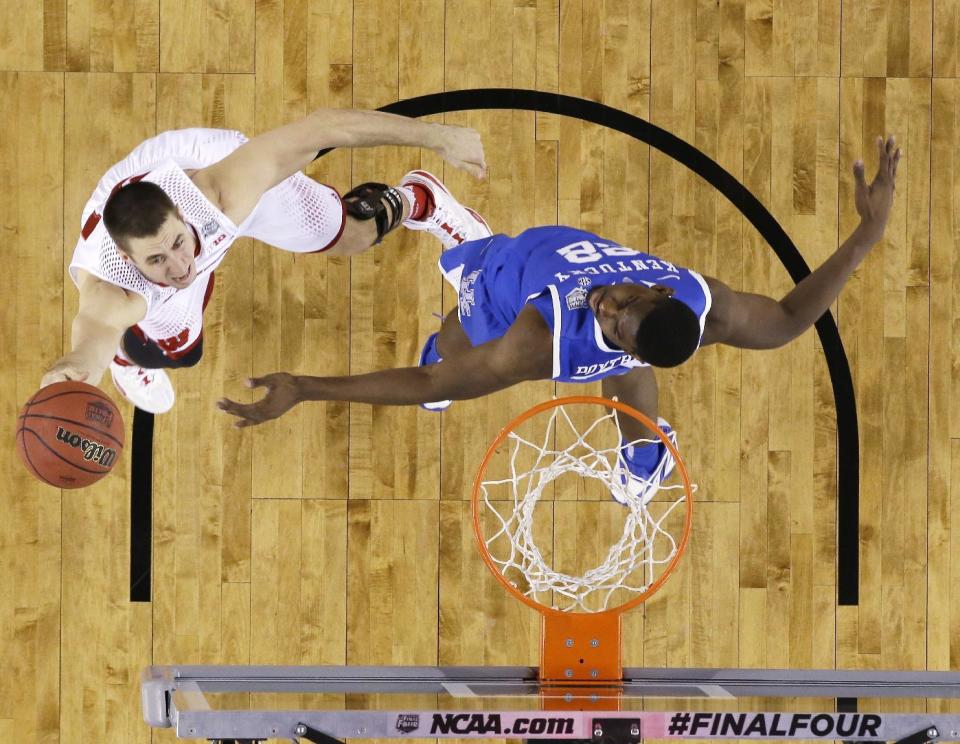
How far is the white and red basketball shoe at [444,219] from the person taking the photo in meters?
4.00

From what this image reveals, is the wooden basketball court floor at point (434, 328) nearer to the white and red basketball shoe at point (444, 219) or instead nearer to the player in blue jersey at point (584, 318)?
the white and red basketball shoe at point (444, 219)

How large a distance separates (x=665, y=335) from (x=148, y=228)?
177 centimetres

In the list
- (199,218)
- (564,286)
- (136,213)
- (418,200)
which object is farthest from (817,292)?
(136,213)

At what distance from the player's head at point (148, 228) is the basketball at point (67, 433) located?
0.49 metres

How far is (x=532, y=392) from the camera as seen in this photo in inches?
167

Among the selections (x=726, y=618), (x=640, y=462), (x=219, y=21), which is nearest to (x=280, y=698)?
(x=640, y=462)

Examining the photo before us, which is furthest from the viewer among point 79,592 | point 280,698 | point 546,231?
point 79,592

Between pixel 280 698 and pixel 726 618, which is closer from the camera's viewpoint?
pixel 280 698

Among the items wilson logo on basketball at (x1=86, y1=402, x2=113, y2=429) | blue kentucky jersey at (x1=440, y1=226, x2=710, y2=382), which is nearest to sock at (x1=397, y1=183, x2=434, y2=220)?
blue kentucky jersey at (x1=440, y1=226, x2=710, y2=382)

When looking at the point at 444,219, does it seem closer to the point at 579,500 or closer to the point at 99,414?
the point at 579,500

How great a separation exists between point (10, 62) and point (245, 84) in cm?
101

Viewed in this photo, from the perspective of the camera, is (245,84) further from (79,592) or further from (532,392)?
(79,592)

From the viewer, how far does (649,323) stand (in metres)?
2.65

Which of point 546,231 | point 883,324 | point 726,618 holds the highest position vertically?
point 546,231
